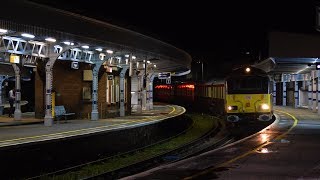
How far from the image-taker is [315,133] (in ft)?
59.8

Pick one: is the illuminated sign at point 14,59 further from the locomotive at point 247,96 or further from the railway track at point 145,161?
the locomotive at point 247,96

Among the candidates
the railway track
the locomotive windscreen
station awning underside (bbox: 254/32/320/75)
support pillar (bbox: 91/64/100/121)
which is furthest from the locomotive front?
support pillar (bbox: 91/64/100/121)

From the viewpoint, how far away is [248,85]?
22.8 meters

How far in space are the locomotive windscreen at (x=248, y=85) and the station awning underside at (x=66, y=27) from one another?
4935 millimetres

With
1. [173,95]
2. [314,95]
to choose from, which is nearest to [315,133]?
[314,95]

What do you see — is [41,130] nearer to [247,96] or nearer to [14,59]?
[14,59]

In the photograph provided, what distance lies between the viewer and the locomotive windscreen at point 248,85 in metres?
22.7

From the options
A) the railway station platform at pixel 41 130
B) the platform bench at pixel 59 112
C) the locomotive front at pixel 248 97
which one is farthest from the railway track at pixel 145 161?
the platform bench at pixel 59 112

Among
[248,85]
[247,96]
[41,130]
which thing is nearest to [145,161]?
[41,130]

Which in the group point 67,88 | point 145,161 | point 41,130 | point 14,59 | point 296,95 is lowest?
point 145,161

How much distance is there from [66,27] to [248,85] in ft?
33.2

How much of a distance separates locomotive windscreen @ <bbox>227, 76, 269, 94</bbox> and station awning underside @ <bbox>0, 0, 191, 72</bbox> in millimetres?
4935

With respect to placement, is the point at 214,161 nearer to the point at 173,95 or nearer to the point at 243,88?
the point at 243,88

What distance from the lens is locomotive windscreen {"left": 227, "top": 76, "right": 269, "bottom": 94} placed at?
74.4 feet
